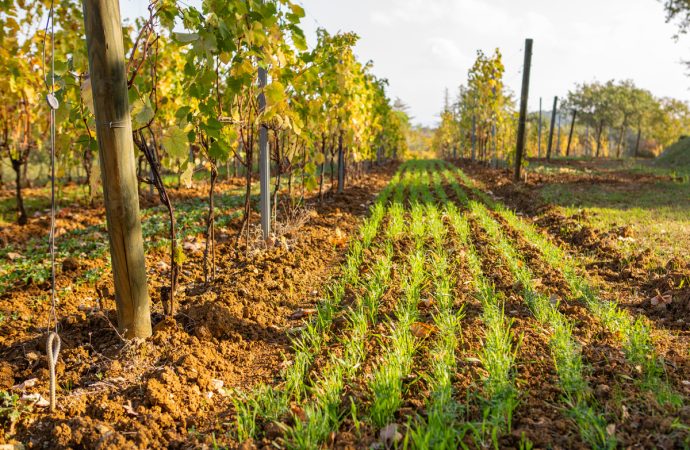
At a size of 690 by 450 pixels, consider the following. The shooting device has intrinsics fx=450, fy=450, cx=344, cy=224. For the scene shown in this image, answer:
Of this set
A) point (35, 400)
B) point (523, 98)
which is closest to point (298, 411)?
point (35, 400)

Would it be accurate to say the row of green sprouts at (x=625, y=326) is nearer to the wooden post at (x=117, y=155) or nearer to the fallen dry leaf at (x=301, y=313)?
the fallen dry leaf at (x=301, y=313)

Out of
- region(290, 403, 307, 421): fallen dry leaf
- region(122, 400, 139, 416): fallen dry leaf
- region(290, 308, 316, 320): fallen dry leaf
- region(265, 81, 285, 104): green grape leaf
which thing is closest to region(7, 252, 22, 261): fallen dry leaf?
region(290, 308, 316, 320): fallen dry leaf

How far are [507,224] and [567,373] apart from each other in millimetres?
4839

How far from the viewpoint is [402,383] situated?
2.68 metres

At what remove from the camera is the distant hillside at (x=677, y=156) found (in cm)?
2021

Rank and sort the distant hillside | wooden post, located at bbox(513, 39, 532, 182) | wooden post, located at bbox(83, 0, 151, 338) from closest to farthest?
wooden post, located at bbox(83, 0, 151, 338) < wooden post, located at bbox(513, 39, 532, 182) < the distant hillside

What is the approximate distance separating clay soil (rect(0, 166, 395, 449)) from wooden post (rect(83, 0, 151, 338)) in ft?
0.82

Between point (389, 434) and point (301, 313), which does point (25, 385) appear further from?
point (389, 434)

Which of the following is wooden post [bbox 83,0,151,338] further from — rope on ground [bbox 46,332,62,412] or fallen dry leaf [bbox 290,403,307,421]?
fallen dry leaf [bbox 290,403,307,421]

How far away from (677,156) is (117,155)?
25.6 meters

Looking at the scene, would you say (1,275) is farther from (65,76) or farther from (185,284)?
(65,76)

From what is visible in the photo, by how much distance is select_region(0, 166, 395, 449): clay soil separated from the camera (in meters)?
2.34

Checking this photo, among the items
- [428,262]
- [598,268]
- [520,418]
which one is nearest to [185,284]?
[428,262]

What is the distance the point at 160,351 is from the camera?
3.08 meters
